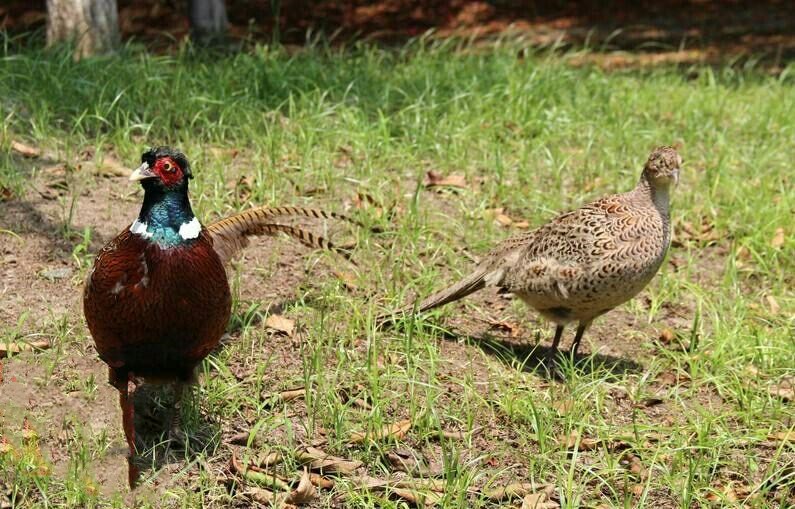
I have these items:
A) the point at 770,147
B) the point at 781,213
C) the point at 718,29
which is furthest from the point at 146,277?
the point at 718,29

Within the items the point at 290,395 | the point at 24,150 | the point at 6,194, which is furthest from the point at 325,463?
the point at 24,150

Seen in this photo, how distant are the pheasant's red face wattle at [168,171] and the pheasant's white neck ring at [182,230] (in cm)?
16

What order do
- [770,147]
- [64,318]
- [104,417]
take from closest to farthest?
1. [104,417]
2. [64,318]
3. [770,147]

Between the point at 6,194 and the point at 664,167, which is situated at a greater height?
the point at 664,167

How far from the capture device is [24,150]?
6.26 meters

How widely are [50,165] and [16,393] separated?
6.87ft

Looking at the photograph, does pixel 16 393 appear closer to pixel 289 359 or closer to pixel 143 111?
pixel 289 359

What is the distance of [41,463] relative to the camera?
4.07 meters

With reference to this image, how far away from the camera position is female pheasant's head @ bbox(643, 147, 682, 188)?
199 inches

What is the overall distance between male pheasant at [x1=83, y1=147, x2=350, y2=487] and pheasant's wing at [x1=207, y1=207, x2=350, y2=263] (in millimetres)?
918

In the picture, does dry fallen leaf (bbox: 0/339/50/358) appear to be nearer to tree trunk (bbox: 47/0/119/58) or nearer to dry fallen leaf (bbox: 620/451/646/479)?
dry fallen leaf (bbox: 620/451/646/479)

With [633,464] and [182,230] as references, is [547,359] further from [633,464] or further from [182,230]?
[182,230]

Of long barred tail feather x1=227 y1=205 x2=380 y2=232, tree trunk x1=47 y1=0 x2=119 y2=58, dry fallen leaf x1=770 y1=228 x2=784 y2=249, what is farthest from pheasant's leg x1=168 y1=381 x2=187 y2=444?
tree trunk x1=47 y1=0 x2=119 y2=58

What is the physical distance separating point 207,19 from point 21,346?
5.74m
